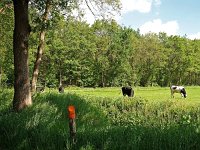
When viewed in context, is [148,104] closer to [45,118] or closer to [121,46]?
[45,118]

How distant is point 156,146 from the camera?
9828mm

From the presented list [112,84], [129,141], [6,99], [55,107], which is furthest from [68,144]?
A: [112,84]

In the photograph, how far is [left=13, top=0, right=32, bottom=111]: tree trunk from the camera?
16656 mm

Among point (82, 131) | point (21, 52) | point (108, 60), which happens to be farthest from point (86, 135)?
point (108, 60)

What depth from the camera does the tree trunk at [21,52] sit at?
1666 centimetres

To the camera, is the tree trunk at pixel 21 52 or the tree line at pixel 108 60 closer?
the tree trunk at pixel 21 52

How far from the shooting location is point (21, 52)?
54.7 feet

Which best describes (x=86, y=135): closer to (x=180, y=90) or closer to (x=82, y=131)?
(x=82, y=131)

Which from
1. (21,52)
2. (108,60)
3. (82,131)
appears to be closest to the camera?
(82,131)

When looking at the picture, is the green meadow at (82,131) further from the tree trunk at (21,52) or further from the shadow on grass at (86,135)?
the tree trunk at (21,52)

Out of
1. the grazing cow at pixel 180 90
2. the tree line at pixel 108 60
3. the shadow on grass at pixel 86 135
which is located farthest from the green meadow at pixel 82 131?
the tree line at pixel 108 60

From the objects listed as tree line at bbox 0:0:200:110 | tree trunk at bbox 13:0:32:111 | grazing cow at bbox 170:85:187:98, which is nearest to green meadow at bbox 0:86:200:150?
tree trunk at bbox 13:0:32:111

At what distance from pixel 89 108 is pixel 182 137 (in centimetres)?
1115

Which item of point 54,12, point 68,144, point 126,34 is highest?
point 126,34
